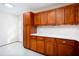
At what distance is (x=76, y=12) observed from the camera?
78.1 inches

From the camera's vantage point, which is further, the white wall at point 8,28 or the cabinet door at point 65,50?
the cabinet door at point 65,50

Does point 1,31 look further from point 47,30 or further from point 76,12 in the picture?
point 76,12

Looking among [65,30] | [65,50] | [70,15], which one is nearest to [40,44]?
[65,50]

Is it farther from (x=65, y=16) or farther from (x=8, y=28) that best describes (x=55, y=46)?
(x=8, y=28)

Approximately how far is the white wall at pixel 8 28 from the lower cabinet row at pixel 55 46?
1.17ft

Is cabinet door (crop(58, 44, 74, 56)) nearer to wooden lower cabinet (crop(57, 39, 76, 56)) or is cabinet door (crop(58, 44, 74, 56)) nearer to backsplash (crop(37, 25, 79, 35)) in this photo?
wooden lower cabinet (crop(57, 39, 76, 56))

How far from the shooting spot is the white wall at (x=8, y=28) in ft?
4.69

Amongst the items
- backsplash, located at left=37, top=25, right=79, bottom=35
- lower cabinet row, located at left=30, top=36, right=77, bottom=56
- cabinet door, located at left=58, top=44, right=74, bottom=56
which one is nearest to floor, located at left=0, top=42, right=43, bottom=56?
lower cabinet row, located at left=30, top=36, right=77, bottom=56

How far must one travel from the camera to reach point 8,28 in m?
1.46

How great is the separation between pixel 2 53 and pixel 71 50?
4.41 feet

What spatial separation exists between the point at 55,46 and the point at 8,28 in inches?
49.4

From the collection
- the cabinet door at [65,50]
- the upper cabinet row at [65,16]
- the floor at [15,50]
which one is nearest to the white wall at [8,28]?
the floor at [15,50]

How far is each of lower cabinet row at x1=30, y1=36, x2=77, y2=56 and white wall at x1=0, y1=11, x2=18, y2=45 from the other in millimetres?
356

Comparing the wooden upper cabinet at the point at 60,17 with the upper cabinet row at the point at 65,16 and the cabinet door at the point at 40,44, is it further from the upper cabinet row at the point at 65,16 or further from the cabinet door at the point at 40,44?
the cabinet door at the point at 40,44
